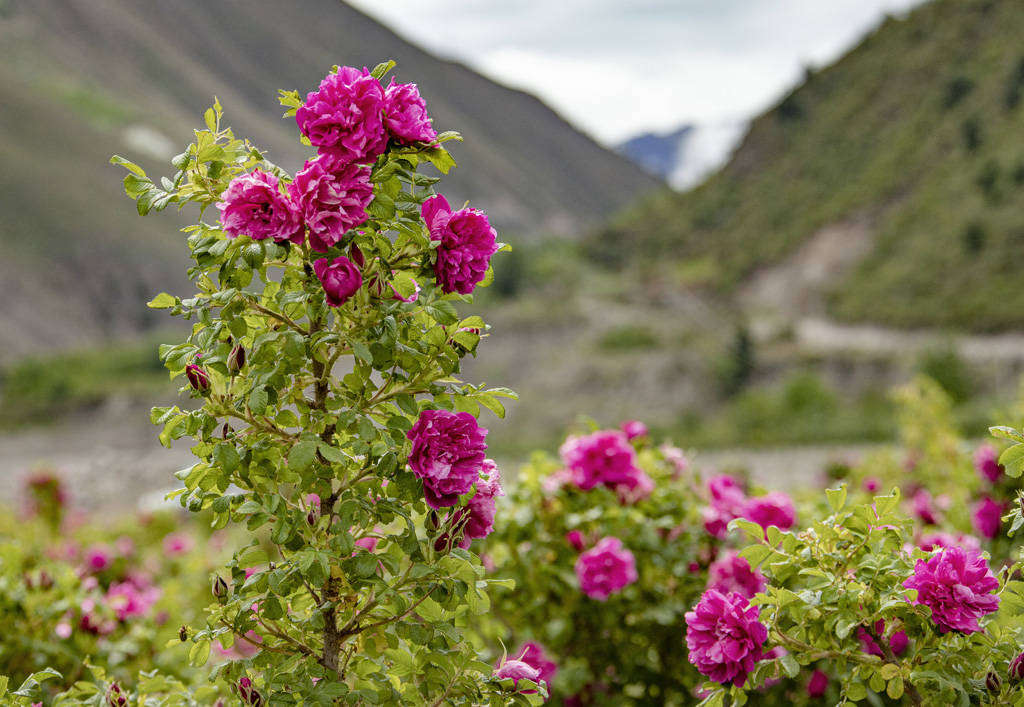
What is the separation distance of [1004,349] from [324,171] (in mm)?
26073

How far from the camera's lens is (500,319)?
96.3ft

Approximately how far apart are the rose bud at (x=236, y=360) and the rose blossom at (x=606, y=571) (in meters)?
1.42

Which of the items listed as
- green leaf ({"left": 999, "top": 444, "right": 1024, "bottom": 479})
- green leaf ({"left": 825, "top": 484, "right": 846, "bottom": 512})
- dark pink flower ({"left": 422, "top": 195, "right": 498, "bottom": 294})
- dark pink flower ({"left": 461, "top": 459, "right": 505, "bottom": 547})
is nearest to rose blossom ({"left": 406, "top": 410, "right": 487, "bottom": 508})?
dark pink flower ({"left": 461, "top": 459, "right": 505, "bottom": 547})

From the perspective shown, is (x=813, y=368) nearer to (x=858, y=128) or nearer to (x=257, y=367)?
(x=257, y=367)

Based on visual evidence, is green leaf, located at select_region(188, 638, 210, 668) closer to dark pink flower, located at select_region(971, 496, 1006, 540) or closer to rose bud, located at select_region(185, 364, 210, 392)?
rose bud, located at select_region(185, 364, 210, 392)

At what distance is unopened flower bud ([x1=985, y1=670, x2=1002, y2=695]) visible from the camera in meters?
1.70

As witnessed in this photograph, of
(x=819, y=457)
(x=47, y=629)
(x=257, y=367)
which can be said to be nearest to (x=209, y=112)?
(x=257, y=367)

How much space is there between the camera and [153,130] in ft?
195

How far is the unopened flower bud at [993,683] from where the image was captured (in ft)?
5.58

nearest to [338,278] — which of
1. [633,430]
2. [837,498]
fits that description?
[837,498]

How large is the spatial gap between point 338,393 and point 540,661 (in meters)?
1.37

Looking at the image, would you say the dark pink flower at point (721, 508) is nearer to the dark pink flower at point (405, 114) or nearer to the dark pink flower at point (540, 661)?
the dark pink flower at point (540, 661)

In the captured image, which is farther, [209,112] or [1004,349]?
Answer: [1004,349]

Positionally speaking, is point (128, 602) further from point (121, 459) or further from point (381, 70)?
point (121, 459)
